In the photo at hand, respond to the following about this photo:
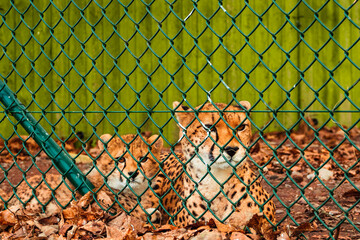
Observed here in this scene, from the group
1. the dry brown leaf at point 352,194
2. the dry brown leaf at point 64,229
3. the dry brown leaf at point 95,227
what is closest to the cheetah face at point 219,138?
the dry brown leaf at point 95,227

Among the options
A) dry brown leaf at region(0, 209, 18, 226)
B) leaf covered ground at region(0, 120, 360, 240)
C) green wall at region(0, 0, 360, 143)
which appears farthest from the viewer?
green wall at region(0, 0, 360, 143)

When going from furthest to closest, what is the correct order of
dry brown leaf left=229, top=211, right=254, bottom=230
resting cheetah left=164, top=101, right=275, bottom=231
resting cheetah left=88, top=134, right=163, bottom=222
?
resting cheetah left=88, top=134, right=163, bottom=222, resting cheetah left=164, top=101, right=275, bottom=231, dry brown leaf left=229, top=211, right=254, bottom=230

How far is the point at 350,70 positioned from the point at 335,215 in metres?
4.13

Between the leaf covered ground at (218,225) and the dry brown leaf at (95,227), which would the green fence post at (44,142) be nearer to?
the leaf covered ground at (218,225)

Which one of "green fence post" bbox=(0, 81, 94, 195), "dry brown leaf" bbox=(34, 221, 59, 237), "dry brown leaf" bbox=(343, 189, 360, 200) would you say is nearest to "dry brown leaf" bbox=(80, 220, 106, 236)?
"dry brown leaf" bbox=(34, 221, 59, 237)

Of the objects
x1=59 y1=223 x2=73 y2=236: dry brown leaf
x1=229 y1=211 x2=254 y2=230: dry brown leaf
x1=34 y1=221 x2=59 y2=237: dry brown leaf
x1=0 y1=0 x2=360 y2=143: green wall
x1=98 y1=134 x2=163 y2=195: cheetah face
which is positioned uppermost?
x1=0 y1=0 x2=360 y2=143: green wall

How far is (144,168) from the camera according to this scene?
13.0 feet

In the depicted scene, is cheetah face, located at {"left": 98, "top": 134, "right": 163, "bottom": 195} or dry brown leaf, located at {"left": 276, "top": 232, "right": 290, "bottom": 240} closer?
dry brown leaf, located at {"left": 276, "top": 232, "right": 290, "bottom": 240}

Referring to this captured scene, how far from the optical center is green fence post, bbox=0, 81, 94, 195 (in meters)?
3.38

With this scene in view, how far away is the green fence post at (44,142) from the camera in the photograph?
11.1ft

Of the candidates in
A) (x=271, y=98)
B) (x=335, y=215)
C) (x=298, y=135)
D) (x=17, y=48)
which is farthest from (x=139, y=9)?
(x=335, y=215)

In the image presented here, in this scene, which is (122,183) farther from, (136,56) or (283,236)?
(136,56)

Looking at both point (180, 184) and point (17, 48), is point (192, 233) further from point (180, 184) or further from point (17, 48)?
point (17, 48)

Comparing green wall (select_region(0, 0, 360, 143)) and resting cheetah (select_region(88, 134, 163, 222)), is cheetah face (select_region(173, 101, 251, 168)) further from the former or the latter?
green wall (select_region(0, 0, 360, 143))
